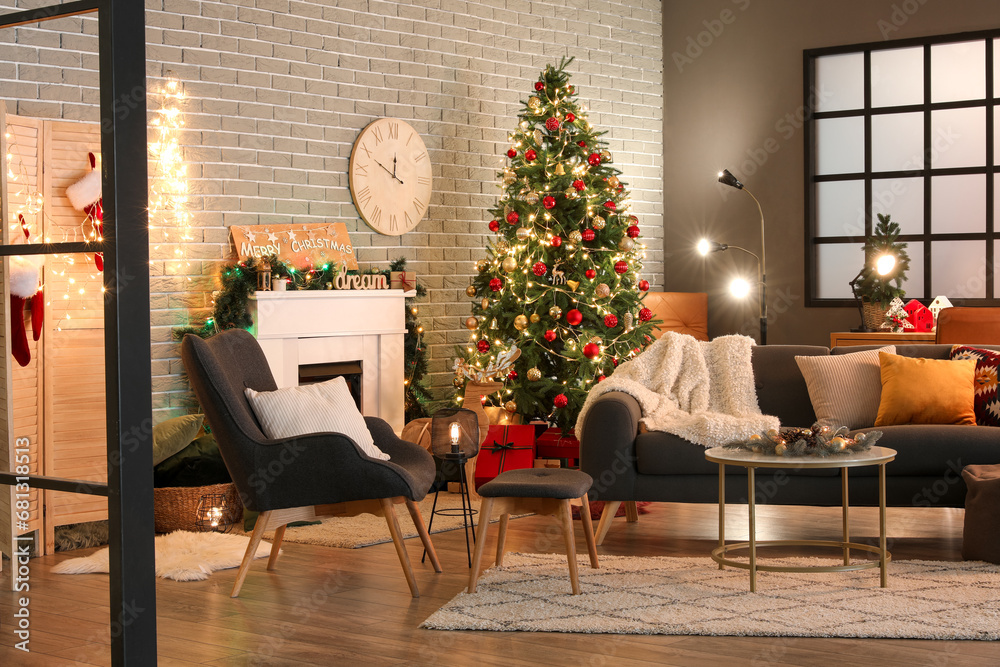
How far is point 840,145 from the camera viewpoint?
7.62m

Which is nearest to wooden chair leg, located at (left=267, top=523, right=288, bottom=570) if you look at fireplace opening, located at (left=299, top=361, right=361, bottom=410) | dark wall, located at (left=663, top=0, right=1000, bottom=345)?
fireplace opening, located at (left=299, top=361, right=361, bottom=410)

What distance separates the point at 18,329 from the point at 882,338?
18.1ft

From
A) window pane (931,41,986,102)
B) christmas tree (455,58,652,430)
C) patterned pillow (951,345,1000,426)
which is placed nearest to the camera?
patterned pillow (951,345,1000,426)

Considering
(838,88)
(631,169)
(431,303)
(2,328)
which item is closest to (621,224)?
(431,303)

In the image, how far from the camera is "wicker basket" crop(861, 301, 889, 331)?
7.00 m

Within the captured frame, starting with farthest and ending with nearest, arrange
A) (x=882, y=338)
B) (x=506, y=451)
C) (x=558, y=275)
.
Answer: (x=882, y=338) < (x=558, y=275) < (x=506, y=451)

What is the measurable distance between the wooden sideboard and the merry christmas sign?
341cm

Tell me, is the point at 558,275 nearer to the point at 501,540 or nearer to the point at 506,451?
the point at 506,451

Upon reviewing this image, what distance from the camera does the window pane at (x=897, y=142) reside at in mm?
7359

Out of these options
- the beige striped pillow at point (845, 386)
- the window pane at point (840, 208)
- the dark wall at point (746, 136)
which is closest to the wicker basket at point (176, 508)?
the beige striped pillow at point (845, 386)

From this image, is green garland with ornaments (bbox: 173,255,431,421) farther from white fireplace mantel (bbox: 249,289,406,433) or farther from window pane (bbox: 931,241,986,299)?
window pane (bbox: 931,241,986,299)

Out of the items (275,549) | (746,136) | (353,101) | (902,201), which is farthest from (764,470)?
(746,136)

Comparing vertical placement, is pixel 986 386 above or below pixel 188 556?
above

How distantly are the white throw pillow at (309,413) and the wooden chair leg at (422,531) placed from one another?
26 centimetres
